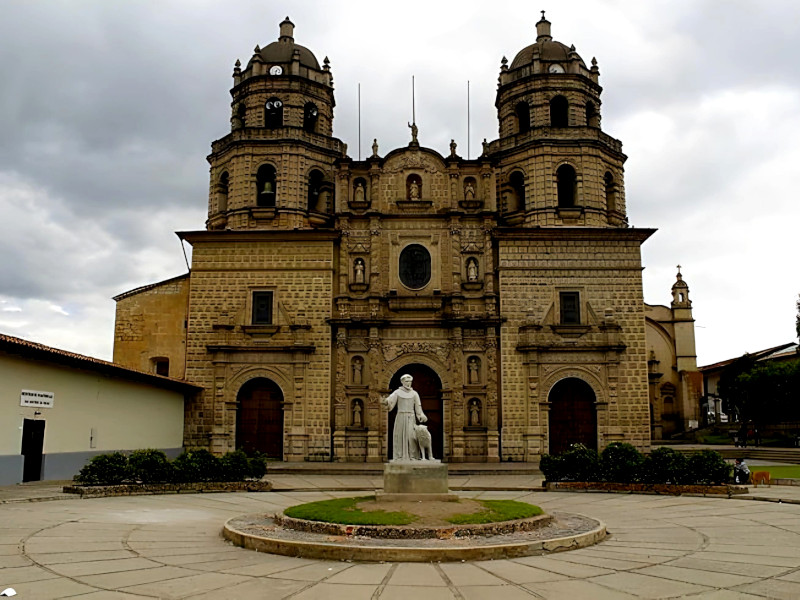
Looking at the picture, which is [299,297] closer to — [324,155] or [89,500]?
[324,155]

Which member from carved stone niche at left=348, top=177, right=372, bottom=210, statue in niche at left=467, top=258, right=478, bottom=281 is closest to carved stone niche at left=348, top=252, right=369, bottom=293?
carved stone niche at left=348, top=177, right=372, bottom=210

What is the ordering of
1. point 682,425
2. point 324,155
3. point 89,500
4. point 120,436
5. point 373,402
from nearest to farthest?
point 89,500, point 120,436, point 373,402, point 324,155, point 682,425

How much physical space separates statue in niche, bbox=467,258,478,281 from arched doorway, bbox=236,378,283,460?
8.63 metres

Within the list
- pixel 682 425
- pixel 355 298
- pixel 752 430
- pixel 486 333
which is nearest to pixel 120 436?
pixel 355 298

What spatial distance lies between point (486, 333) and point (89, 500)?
54.1 ft

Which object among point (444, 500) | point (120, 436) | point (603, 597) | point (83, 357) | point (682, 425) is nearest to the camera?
point (603, 597)

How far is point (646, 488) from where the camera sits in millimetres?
17875

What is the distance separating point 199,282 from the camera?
29.4 metres

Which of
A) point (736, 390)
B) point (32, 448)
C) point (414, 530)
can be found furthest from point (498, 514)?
point (736, 390)

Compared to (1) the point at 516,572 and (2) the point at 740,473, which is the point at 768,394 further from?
(1) the point at 516,572

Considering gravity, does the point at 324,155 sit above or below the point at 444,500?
above

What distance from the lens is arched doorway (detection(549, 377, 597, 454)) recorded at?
28062 millimetres

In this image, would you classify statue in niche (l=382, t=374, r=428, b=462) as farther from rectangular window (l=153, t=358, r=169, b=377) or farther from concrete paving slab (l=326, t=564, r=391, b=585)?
rectangular window (l=153, t=358, r=169, b=377)

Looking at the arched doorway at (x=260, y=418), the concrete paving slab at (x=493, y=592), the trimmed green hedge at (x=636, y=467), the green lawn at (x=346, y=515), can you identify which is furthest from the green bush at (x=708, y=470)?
the arched doorway at (x=260, y=418)
